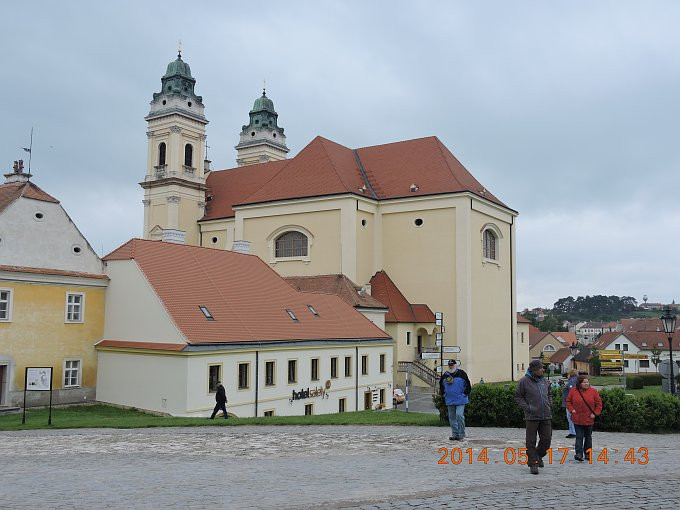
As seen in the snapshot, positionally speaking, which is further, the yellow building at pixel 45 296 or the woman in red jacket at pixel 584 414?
the yellow building at pixel 45 296

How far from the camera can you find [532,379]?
31.9 ft

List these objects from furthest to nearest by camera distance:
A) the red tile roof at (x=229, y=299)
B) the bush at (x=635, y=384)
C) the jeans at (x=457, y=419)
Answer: the bush at (x=635, y=384), the red tile roof at (x=229, y=299), the jeans at (x=457, y=419)

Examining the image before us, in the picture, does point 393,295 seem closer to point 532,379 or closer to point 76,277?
point 76,277

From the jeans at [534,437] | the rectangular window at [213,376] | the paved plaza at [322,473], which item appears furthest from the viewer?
the rectangular window at [213,376]

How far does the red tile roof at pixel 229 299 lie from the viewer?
79.4ft

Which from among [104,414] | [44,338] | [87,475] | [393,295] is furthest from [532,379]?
[393,295]

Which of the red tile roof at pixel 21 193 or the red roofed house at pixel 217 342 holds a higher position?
the red tile roof at pixel 21 193

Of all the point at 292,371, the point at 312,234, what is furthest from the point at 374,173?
the point at 292,371

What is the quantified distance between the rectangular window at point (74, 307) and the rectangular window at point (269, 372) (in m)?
6.99

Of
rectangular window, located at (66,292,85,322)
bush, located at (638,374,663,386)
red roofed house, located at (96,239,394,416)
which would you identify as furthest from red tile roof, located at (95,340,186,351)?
bush, located at (638,374,663,386)

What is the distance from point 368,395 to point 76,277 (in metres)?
13.8

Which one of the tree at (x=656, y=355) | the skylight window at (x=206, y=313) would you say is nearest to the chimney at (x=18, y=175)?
the skylight window at (x=206, y=313)

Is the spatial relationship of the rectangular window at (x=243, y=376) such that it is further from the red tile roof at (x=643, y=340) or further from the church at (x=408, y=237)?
the red tile roof at (x=643, y=340)

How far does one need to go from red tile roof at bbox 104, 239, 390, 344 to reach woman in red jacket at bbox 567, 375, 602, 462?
1463cm
